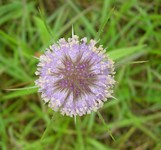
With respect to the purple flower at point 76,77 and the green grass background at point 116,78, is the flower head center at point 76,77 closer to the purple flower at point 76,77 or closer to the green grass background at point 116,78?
the purple flower at point 76,77

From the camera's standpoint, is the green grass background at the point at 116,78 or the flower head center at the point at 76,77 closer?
the flower head center at the point at 76,77

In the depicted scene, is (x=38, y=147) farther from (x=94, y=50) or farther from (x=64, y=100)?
(x=94, y=50)

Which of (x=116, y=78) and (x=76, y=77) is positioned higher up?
(x=76, y=77)

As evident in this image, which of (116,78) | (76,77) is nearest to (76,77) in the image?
(76,77)

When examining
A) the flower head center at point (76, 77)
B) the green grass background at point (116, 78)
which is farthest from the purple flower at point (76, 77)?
the green grass background at point (116, 78)

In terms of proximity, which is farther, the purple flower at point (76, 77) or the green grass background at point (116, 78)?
the green grass background at point (116, 78)

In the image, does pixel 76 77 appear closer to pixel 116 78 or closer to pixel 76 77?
pixel 76 77

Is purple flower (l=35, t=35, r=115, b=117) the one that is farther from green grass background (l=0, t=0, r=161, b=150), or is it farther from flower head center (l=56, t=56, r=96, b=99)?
green grass background (l=0, t=0, r=161, b=150)
